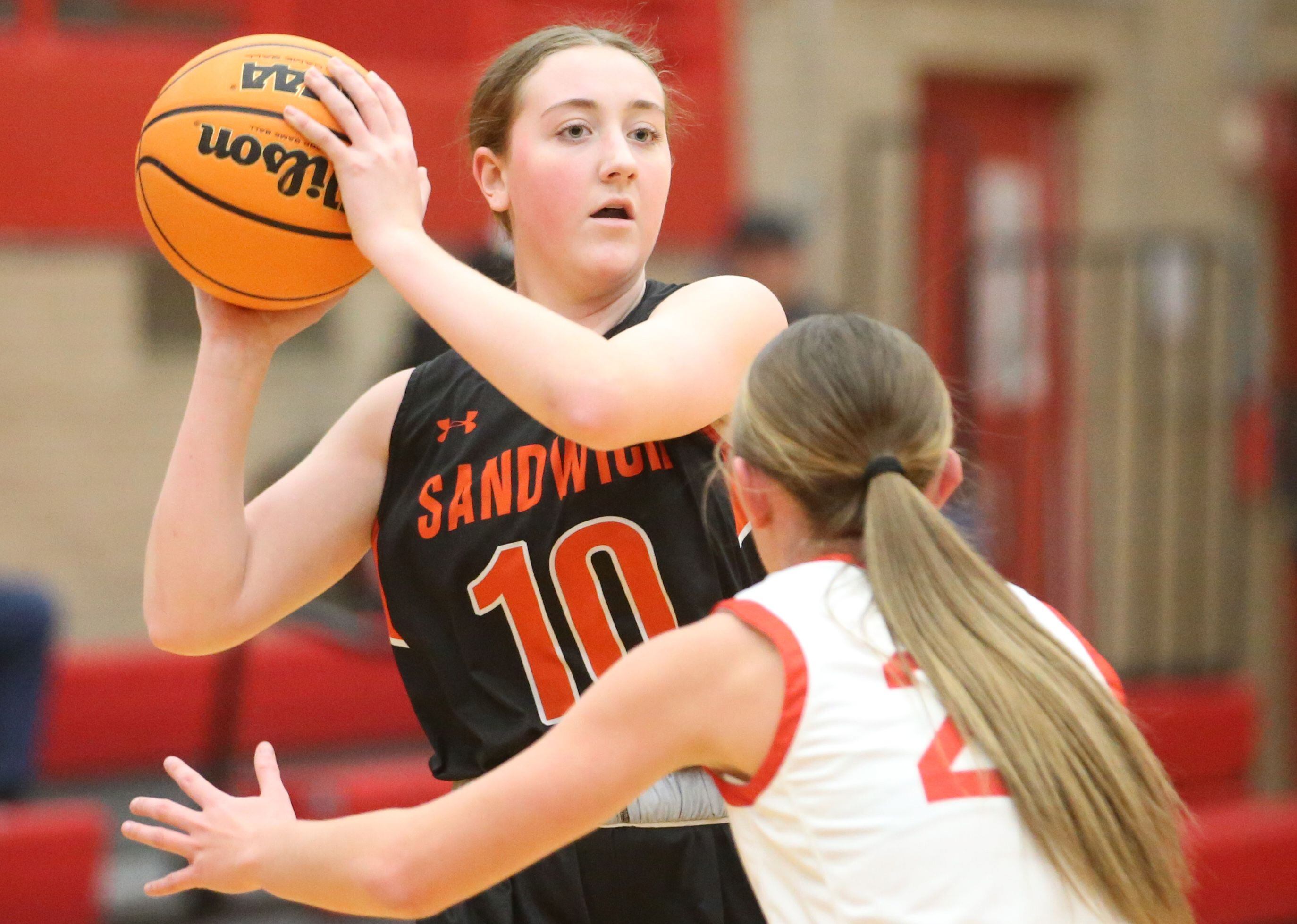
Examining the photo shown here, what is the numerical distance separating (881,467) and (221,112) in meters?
0.98

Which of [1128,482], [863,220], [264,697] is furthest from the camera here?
[863,220]

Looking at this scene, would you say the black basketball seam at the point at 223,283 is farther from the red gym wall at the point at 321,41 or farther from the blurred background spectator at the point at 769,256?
the blurred background spectator at the point at 769,256

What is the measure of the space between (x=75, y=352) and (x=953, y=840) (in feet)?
17.7

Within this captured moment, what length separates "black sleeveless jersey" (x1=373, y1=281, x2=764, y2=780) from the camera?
1923 millimetres

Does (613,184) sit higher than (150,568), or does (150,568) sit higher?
(613,184)

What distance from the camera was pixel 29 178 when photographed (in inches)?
171

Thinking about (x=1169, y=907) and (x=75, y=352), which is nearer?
(x=1169, y=907)

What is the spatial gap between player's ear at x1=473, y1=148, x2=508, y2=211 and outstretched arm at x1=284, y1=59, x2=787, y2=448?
0.20m

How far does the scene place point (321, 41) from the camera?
489 centimetres

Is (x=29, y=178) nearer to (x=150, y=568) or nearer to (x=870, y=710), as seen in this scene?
(x=150, y=568)

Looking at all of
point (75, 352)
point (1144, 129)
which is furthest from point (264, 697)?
point (1144, 129)

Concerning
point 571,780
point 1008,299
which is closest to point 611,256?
point 571,780

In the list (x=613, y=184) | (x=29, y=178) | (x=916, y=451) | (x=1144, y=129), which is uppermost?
(x=1144, y=129)

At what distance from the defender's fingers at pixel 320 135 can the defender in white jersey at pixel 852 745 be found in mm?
607
